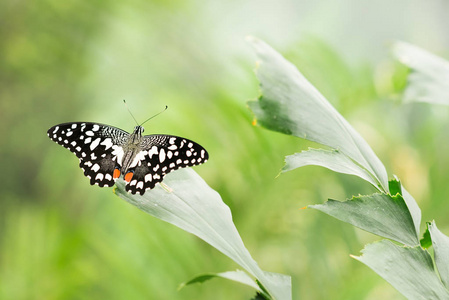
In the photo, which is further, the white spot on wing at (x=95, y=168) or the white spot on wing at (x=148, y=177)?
the white spot on wing at (x=95, y=168)

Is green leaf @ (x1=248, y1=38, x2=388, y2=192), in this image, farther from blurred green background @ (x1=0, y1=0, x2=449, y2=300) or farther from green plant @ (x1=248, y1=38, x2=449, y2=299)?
blurred green background @ (x1=0, y1=0, x2=449, y2=300)

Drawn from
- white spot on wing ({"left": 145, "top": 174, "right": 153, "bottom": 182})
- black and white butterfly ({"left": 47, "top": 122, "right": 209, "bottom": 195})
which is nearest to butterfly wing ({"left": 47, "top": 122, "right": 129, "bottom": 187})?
black and white butterfly ({"left": 47, "top": 122, "right": 209, "bottom": 195})

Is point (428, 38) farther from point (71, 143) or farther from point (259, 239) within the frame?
point (71, 143)

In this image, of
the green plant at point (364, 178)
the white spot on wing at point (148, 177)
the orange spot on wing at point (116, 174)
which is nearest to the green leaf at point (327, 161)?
the green plant at point (364, 178)

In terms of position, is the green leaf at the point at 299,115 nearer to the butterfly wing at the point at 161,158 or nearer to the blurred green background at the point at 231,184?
the butterfly wing at the point at 161,158

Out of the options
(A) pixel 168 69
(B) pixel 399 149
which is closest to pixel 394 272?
(B) pixel 399 149

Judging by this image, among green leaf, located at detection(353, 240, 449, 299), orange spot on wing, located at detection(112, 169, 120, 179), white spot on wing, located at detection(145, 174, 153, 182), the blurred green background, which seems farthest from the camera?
the blurred green background
